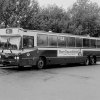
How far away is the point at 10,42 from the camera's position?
17078mm

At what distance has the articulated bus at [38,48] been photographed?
1673 centimetres

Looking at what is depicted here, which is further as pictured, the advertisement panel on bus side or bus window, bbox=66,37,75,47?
bus window, bbox=66,37,75,47

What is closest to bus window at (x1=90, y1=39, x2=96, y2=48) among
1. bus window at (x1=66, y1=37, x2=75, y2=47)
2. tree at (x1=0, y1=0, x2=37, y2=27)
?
bus window at (x1=66, y1=37, x2=75, y2=47)

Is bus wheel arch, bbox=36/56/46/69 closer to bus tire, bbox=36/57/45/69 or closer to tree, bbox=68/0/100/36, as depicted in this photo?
bus tire, bbox=36/57/45/69

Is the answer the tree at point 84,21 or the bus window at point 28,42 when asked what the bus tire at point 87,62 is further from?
the tree at point 84,21

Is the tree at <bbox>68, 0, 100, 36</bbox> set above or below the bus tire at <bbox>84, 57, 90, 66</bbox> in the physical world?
above

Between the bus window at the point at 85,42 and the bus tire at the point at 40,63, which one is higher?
the bus window at the point at 85,42

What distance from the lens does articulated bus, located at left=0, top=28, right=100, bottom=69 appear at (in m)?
16.7

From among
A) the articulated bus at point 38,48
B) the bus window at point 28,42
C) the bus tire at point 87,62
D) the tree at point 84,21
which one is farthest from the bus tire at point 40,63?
the tree at point 84,21

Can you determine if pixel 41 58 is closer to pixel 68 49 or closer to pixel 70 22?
pixel 68 49

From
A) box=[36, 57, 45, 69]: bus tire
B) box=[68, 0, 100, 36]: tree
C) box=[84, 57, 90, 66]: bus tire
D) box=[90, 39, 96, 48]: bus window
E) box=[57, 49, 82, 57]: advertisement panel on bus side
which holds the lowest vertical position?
box=[84, 57, 90, 66]: bus tire

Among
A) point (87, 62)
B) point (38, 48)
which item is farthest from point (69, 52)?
point (38, 48)

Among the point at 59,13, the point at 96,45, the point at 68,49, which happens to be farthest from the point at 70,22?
the point at 68,49

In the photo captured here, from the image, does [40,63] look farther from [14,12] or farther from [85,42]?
[14,12]
